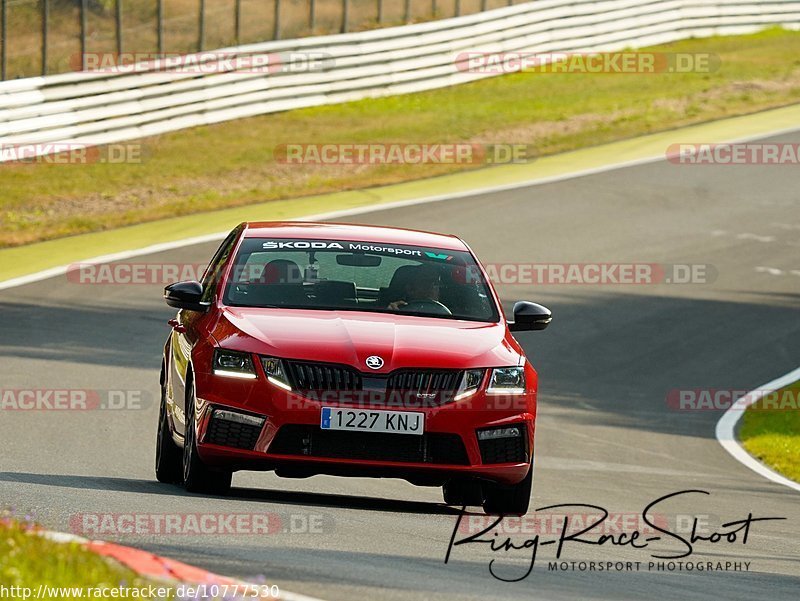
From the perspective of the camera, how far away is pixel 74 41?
2844cm

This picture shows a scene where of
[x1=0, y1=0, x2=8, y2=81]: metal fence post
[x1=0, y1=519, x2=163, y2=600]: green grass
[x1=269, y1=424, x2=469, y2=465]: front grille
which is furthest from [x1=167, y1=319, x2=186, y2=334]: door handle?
[x1=0, y1=0, x2=8, y2=81]: metal fence post

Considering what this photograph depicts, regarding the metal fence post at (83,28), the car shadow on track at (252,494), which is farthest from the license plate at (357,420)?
the metal fence post at (83,28)

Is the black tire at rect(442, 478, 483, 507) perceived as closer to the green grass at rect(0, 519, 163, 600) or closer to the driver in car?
the driver in car

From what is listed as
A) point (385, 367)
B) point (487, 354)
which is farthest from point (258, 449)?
point (487, 354)

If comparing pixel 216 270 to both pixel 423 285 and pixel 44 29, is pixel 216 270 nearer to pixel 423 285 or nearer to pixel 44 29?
pixel 423 285

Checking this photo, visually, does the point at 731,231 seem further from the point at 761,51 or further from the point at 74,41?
the point at 761,51

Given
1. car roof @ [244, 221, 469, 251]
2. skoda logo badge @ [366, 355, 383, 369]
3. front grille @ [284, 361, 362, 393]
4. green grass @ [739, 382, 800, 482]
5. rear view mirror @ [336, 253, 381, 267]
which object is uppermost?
car roof @ [244, 221, 469, 251]

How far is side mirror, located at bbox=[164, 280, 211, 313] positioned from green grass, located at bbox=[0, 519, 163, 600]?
11.2ft

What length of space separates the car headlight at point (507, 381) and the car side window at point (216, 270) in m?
1.97

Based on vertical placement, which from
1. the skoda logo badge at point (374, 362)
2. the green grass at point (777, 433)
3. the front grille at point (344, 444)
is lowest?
→ the green grass at point (777, 433)

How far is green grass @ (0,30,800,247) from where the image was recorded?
2516 cm

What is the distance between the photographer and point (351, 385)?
29.4ft

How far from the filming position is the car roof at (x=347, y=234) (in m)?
10.8

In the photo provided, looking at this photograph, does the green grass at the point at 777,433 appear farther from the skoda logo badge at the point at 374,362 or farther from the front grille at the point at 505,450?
the skoda logo badge at the point at 374,362
